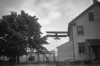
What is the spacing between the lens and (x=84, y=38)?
938 inches

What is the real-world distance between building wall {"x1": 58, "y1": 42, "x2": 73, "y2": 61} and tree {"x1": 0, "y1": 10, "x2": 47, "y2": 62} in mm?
6964

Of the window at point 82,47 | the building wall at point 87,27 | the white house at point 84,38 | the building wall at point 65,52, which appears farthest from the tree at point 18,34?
the window at point 82,47

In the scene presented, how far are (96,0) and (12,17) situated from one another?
1671 cm

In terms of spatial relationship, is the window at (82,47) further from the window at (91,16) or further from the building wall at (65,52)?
the window at (91,16)

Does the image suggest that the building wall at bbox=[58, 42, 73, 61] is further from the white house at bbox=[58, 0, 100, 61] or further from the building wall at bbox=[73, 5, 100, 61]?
the building wall at bbox=[73, 5, 100, 61]

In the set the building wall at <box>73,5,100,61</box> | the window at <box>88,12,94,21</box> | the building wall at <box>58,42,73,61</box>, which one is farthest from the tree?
the window at <box>88,12,94,21</box>

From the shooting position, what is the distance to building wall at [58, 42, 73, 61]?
77.1ft

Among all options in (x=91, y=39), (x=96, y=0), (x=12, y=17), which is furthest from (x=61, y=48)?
(x=12, y=17)

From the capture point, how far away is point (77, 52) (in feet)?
77.5

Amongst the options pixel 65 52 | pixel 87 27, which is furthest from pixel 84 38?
→ pixel 65 52

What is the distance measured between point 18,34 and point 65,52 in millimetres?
9290

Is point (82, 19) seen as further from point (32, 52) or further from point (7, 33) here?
point (7, 33)

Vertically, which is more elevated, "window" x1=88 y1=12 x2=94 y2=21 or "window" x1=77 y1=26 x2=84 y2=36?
"window" x1=88 y1=12 x2=94 y2=21

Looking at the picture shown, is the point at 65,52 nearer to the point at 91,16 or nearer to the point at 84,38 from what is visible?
the point at 84,38
